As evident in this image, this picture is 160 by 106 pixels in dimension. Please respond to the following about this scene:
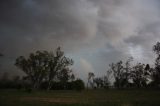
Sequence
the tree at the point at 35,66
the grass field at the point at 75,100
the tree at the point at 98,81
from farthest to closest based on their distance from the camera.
→ 1. the tree at the point at 98,81
2. the tree at the point at 35,66
3. the grass field at the point at 75,100

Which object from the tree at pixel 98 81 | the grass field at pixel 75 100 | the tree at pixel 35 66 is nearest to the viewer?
the grass field at pixel 75 100

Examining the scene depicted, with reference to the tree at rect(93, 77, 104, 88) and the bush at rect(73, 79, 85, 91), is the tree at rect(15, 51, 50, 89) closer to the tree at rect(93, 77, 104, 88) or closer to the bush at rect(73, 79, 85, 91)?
the bush at rect(73, 79, 85, 91)

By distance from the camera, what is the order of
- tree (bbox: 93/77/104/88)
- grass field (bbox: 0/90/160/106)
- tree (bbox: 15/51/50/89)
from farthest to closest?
1. tree (bbox: 93/77/104/88)
2. tree (bbox: 15/51/50/89)
3. grass field (bbox: 0/90/160/106)

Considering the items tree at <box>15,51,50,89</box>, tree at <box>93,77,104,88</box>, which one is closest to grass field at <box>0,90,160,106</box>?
tree at <box>15,51,50,89</box>

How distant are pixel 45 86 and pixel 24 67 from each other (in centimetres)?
1213

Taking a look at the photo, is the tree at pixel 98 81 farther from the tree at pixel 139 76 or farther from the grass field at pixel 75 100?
the grass field at pixel 75 100

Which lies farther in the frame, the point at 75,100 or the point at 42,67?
the point at 42,67

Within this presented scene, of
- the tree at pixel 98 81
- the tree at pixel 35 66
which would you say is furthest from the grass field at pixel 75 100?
the tree at pixel 98 81

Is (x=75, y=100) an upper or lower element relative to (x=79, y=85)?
lower

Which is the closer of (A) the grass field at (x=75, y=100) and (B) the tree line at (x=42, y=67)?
(A) the grass field at (x=75, y=100)

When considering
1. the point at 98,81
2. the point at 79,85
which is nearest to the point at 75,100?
the point at 79,85

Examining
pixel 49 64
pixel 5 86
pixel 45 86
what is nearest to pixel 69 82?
pixel 45 86

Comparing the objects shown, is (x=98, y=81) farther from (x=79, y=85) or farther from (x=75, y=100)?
(x=75, y=100)

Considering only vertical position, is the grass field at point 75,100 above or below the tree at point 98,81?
below
